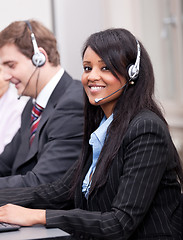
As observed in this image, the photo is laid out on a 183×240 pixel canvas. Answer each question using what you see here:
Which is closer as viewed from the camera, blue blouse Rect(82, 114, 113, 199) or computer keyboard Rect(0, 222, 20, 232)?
computer keyboard Rect(0, 222, 20, 232)

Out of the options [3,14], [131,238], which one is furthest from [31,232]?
[3,14]

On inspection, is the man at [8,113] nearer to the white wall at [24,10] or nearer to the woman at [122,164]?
the white wall at [24,10]

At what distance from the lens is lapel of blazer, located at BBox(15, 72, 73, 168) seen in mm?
2131

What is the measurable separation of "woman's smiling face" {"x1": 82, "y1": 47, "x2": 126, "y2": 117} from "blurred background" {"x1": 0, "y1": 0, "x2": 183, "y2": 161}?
1582 millimetres

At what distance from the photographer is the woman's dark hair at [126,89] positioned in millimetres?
1541

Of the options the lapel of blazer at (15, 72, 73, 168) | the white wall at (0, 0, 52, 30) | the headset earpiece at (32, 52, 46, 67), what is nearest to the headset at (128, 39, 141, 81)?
the lapel of blazer at (15, 72, 73, 168)

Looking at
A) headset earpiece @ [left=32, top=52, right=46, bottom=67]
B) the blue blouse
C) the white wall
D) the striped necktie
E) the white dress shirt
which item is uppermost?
the white wall

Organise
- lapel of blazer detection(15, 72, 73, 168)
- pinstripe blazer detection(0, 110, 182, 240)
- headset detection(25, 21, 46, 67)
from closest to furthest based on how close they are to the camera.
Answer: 1. pinstripe blazer detection(0, 110, 182, 240)
2. lapel of blazer detection(15, 72, 73, 168)
3. headset detection(25, 21, 46, 67)

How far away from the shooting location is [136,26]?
3.75 meters

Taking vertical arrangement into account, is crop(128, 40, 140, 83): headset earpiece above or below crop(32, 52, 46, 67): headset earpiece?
above

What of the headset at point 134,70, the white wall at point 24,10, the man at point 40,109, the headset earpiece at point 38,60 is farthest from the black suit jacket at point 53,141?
the white wall at point 24,10

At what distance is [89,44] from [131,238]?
625mm

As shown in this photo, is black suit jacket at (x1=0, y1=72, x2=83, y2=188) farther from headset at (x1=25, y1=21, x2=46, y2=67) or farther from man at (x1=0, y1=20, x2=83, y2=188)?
headset at (x1=25, y1=21, x2=46, y2=67)

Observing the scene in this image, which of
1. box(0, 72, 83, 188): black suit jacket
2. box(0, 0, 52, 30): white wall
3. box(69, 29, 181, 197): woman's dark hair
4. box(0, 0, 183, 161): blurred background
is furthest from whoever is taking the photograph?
box(0, 0, 183, 161): blurred background
